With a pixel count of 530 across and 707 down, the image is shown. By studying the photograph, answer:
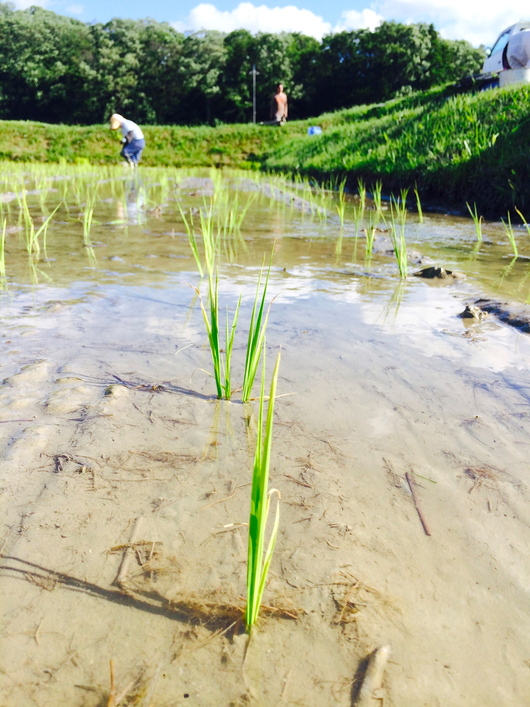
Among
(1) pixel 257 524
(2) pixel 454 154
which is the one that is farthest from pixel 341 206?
(1) pixel 257 524

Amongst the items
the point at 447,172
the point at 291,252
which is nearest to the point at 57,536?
the point at 291,252

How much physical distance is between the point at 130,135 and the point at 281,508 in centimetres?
1279

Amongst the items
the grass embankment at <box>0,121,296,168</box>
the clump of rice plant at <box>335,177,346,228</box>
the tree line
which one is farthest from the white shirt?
the tree line

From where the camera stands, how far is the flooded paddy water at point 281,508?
79 centimetres

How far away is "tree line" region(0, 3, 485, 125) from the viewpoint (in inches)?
1271

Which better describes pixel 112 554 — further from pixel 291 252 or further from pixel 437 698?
pixel 291 252

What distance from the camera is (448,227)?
17.0 ft

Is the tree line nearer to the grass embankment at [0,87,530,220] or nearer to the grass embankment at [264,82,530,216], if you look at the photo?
the grass embankment at [0,87,530,220]

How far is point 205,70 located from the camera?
33.7 meters

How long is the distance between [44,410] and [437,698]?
1.17 meters

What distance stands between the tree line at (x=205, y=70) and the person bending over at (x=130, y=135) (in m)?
21.7

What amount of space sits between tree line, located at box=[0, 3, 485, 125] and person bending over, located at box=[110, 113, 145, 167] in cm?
2170

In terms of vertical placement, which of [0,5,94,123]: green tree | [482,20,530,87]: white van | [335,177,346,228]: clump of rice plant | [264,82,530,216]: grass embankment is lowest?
[335,177,346,228]: clump of rice plant

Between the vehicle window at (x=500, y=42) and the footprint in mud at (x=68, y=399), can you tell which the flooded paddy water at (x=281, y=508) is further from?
the vehicle window at (x=500, y=42)
